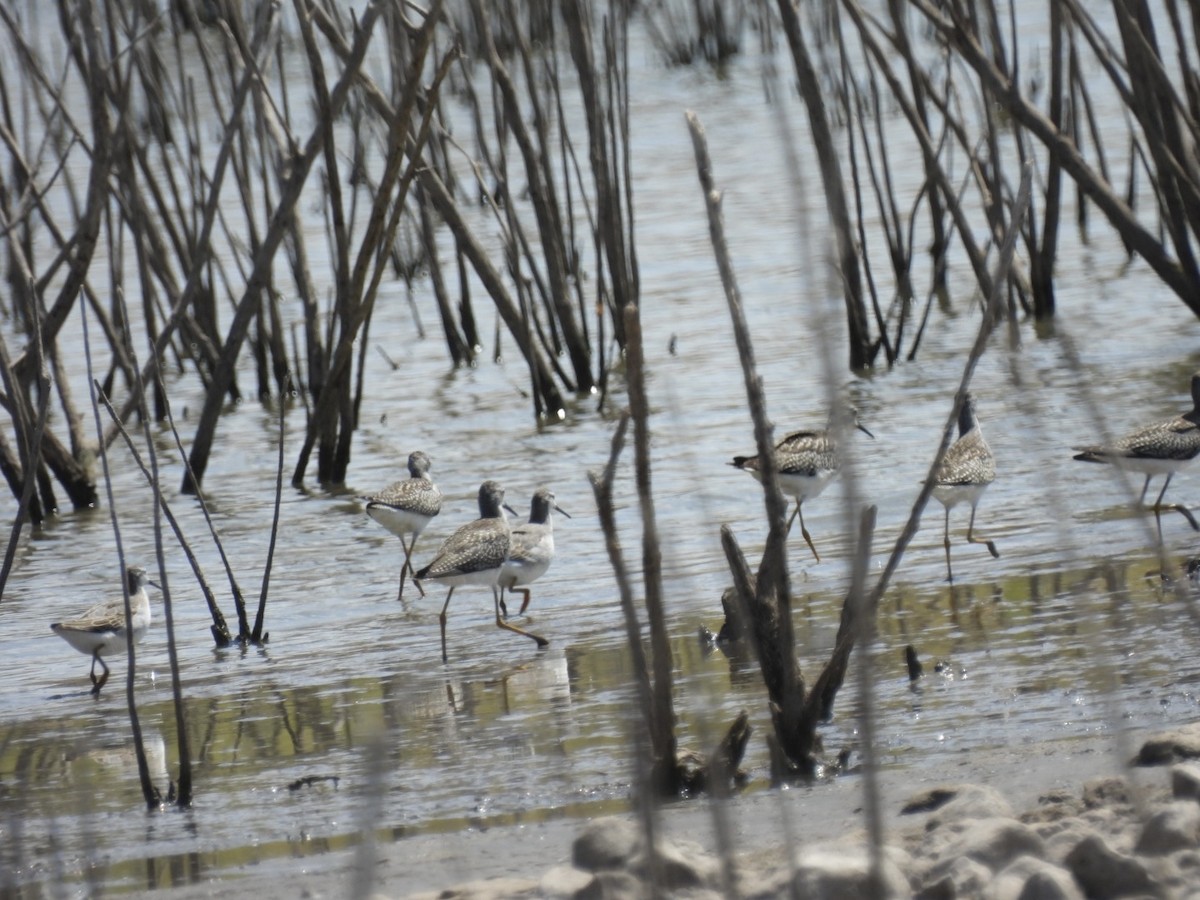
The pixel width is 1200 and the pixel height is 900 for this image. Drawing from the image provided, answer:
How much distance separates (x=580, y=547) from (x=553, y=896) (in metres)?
4.82

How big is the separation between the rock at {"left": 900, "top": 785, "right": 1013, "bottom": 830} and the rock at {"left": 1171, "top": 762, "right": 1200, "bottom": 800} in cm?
35

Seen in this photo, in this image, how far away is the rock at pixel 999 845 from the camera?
3727 millimetres

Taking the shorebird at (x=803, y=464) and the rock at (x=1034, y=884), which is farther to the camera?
the shorebird at (x=803, y=464)

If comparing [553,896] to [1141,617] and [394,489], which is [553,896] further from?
[394,489]

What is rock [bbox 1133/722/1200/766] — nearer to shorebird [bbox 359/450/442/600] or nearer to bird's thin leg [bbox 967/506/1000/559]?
bird's thin leg [bbox 967/506/1000/559]

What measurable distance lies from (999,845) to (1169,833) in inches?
12.9

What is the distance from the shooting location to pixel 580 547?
28.0ft

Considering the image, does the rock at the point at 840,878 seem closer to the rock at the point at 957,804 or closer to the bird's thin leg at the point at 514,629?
the rock at the point at 957,804

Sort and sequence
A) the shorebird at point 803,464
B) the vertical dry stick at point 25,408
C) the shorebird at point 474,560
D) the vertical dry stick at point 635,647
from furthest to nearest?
the shorebird at point 803,464 < the shorebird at point 474,560 < the vertical dry stick at point 25,408 < the vertical dry stick at point 635,647

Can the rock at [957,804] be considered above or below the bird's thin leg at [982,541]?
above

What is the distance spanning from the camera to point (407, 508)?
8.40 m

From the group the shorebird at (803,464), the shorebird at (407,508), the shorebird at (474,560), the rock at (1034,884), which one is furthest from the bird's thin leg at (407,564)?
the rock at (1034,884)

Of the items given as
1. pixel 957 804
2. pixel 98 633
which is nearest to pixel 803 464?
pixel 98 633

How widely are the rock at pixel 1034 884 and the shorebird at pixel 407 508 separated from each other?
4767 millimetres
